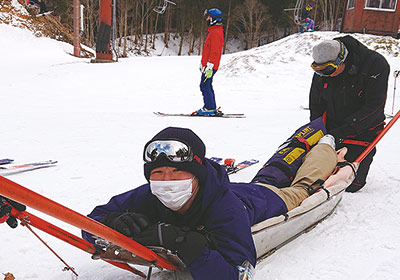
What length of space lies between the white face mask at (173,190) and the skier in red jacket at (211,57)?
5688 mm

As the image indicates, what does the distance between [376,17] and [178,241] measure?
16.6 metres

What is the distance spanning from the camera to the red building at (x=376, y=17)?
1490cm

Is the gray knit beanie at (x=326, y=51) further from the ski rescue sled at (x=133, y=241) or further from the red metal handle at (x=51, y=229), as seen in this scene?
the red metal handle at (x=51, y=229)

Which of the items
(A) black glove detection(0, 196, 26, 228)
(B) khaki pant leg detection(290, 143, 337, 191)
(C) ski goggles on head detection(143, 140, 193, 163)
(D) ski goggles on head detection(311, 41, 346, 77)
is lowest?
(B) khaki pant leg detection(290, 143, 337, 191)

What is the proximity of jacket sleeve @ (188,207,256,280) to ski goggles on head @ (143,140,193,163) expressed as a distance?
0.31 m

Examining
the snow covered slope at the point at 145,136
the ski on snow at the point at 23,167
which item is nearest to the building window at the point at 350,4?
the snow covered slope at the point at 145,136

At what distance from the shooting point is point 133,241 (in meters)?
1.40

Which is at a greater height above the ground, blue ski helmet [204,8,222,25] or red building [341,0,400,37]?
red building [341,0,400,37]

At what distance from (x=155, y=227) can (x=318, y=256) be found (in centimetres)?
111

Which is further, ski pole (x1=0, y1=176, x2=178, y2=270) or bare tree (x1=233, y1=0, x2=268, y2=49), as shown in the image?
bare tree (x1=233, y1=0, x2=268, y2=49)

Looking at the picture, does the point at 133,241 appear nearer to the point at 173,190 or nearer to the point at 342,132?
the point at 173,190

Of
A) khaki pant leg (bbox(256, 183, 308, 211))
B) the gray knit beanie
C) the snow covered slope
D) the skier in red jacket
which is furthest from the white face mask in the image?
the skier in red jacket

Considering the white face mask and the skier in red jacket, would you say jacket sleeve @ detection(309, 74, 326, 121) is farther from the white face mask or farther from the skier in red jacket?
the skier in red jacket

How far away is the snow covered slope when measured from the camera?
6.56 feet
